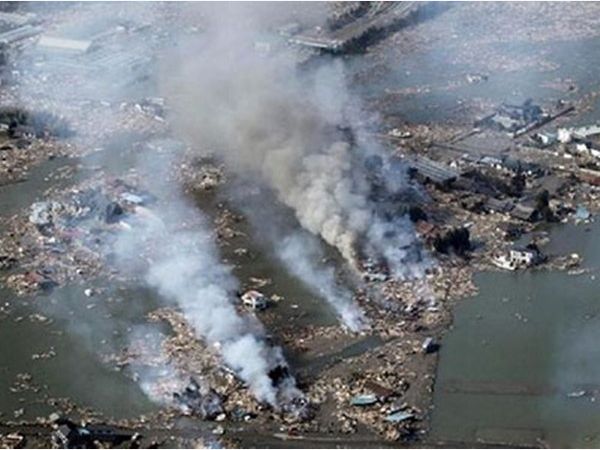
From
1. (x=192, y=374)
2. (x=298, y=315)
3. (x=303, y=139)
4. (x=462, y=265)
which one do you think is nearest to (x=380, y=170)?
(x=303, y=139)

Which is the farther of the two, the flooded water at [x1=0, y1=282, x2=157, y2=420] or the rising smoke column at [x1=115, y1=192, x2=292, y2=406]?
the rising smoke column at [x1=115, y1=192, x2=292, y2=406]

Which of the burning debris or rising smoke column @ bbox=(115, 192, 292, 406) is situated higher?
the burning debris

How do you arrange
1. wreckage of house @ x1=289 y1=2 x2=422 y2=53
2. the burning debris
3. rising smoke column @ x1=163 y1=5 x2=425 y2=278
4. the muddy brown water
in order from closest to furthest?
the burning debris
the muddy brown water
rising smoke column @ x1=163 y1=5 x2=425 y2=278
wreckage of house @ x1=289 y1=2 x2=422 y2=53

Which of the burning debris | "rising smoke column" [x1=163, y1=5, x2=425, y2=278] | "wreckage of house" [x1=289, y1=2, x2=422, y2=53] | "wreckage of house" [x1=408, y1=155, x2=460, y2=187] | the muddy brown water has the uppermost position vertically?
the burning debris

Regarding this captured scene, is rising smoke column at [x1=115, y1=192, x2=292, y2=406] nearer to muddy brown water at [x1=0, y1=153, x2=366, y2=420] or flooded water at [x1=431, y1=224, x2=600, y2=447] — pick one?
muddy brown water at [x1=0, y1=153, x2=366, y2=420]

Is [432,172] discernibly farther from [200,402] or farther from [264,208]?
[200,402]

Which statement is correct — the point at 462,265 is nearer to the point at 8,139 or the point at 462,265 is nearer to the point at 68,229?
the point at 68,229

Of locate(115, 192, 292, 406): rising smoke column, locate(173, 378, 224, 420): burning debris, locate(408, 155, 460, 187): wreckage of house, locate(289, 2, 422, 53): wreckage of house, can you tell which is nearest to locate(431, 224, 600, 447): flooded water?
locate(115, 192, 292, 406): rising smoke column
